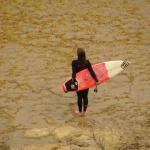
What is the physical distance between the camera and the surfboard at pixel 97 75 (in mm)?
6730

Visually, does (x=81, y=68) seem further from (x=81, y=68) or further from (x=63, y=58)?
(x=63, y=58)

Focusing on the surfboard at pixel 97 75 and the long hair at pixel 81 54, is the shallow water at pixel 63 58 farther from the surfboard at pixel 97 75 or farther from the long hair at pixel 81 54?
the long hair at pixel 81 54

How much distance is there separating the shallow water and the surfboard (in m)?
0.65

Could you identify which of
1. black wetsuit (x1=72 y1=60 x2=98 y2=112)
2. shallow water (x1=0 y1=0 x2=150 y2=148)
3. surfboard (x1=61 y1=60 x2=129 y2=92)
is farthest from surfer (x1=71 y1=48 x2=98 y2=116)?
shallow water (x1=0 y1=0 x2=150 y2=148)

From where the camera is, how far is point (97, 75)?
7.23 m

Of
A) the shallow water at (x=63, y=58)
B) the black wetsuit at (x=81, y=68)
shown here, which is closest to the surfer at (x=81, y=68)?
the black wetsuit at (x=81, y=68)

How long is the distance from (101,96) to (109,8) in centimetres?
735

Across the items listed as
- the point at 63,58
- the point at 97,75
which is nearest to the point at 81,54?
the point at 97,75

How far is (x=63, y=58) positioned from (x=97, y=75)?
9.81 ft

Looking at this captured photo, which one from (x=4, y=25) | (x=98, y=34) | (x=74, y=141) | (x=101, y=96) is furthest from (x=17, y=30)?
(x=74, y=141)

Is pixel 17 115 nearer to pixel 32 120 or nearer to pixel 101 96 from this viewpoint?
pixel 32 120

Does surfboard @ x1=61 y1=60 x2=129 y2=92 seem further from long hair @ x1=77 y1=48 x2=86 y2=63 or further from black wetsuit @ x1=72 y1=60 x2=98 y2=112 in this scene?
long hair @ x1=77 y1=48 x2=86 y2=63

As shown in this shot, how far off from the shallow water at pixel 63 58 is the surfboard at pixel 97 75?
653 mm

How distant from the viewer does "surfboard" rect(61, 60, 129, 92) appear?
673 centimetres
